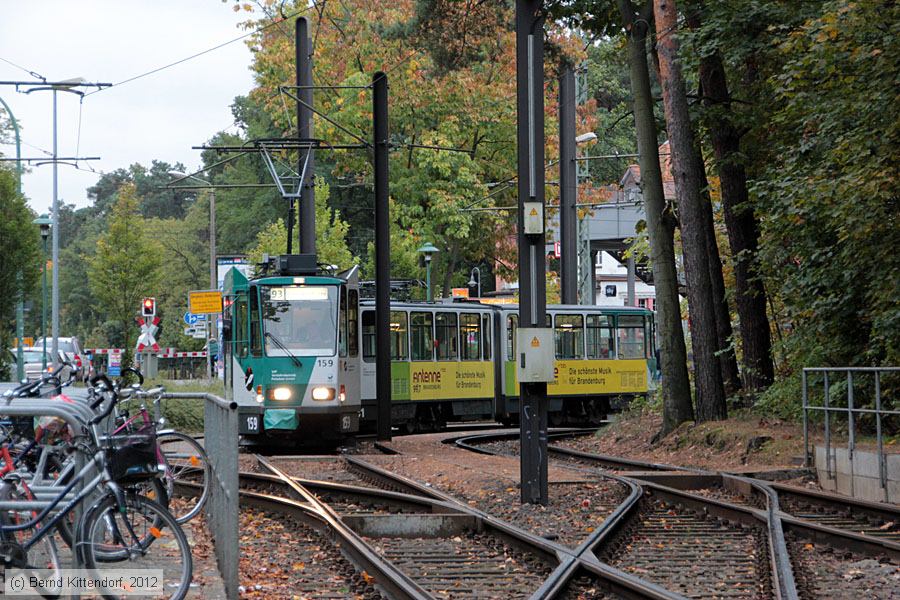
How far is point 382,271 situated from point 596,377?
33.7 ft

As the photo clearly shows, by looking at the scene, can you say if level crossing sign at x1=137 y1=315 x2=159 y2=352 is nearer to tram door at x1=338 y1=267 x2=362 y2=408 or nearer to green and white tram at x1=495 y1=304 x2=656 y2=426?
green and white tram at x1=495 y1=304 x2=656 y2=426

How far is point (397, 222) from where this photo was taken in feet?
155

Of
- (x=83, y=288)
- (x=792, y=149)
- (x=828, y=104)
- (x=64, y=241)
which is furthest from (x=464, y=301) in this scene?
(x=64, y=241)

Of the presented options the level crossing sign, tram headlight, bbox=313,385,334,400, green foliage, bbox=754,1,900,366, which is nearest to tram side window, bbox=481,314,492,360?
the level crossing sign

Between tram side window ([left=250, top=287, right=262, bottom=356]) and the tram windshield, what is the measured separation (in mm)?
114

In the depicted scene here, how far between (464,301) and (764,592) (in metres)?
23.4

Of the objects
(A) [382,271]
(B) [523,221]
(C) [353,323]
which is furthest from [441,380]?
(B) [523,221]

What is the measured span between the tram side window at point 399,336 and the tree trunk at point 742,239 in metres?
7.74

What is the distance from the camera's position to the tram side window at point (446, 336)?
30.6m

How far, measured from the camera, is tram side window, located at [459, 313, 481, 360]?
103 ft

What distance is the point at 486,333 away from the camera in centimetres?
3212

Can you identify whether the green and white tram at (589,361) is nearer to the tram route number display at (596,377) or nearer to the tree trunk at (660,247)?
the tram route number display at (596,377)

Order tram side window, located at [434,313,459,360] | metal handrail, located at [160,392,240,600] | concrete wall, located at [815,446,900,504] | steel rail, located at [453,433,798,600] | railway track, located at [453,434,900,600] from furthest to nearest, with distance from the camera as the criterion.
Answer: tram side window, located at [434,313,459,360]
concrete wall, located at [815,446,900,504]
railway track, located at [453,434,900,600]
steel rail, located at [453,433,798,600]
metal handrail, located at [160,392,240,600]

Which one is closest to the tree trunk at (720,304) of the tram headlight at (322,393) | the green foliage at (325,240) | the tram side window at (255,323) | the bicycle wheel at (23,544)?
the tram headlight at (322,393)
